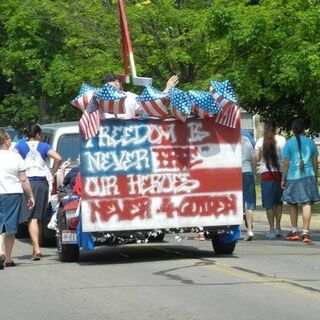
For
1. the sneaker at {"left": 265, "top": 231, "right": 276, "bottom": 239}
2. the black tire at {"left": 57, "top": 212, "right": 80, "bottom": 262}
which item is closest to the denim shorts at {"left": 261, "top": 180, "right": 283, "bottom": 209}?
the sneaker at {"left": 265, "top": 231, "right": 276, "bottom": 239}

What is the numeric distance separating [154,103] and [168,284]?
8.58 ft

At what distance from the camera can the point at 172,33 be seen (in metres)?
26.7

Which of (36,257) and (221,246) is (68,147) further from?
(221,246)

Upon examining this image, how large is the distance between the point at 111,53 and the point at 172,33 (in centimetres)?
195

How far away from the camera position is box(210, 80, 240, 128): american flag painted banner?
39.1 feet

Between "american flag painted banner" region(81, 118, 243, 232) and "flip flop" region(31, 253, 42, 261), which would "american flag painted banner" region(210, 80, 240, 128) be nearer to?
"american flag painted banner" region(81, 118, 243, 232)

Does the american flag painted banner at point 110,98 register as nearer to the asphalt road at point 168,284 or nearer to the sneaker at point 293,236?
the asphalt road at point 168,284

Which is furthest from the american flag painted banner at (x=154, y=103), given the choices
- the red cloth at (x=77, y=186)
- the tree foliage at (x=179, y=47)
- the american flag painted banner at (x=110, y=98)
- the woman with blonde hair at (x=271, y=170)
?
the tree foliage at (x=179, y=47)

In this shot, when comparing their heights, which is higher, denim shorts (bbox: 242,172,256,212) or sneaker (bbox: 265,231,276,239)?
denim shorts (bbox: 242,172,256,212)

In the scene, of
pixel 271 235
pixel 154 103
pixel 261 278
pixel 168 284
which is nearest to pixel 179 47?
pixel 271 235

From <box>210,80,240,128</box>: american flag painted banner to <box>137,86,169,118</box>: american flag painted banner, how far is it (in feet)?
2.11

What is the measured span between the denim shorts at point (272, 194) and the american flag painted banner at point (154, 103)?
13.2ft

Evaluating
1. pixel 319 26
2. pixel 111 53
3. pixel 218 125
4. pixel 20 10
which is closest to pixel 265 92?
pixel 319 26

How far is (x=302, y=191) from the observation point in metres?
14.8
